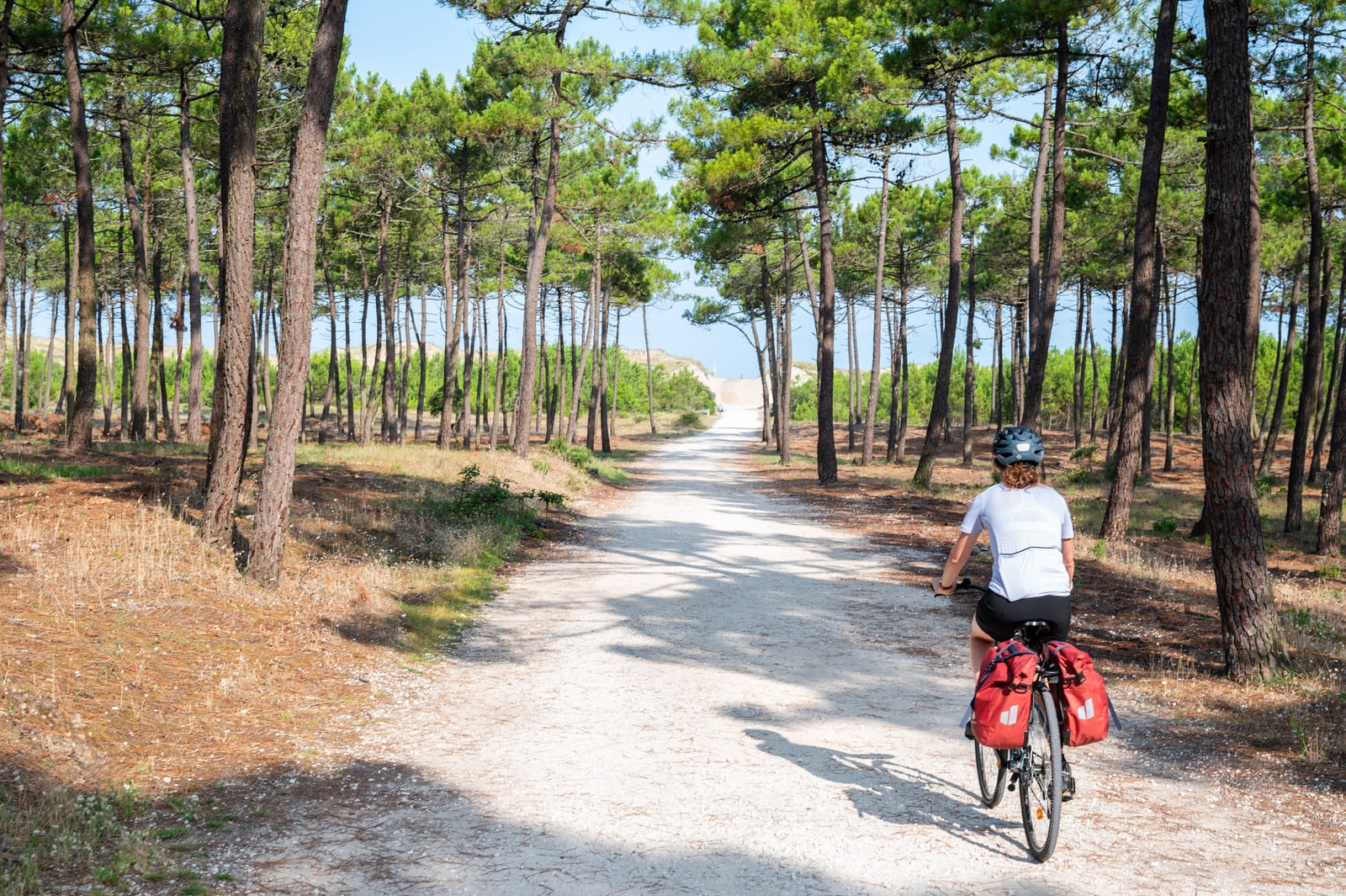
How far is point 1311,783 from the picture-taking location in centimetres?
503

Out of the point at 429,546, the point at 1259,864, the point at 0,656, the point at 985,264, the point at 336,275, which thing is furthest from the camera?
the point at 336,275

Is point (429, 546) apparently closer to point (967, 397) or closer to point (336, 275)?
point (967, 397)

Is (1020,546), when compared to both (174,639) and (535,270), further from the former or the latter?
(535,270)

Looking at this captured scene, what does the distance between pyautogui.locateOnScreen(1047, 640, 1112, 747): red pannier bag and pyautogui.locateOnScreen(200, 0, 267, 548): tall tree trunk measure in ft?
26.6

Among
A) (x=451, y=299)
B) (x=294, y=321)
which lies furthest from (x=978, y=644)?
(x=451, y=299)

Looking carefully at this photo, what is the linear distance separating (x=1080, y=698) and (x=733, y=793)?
1901 mm

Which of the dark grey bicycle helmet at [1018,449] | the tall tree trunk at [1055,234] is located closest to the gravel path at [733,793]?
the dark grey bicycle helmet at [1018,449]

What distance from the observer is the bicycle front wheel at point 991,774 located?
14.8ft

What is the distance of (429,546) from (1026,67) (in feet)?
61.1

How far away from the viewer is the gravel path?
3910 mm

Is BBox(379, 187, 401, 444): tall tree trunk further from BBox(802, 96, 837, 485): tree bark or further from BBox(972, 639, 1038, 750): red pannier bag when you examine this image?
BBox(972, 639, 1038, 750): red pannier bag

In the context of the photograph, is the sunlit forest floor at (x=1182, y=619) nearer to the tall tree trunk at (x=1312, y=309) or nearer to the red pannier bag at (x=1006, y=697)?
the tall tree trunk at (x=1312, y=309)

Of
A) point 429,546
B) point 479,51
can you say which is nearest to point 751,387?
point 479,51

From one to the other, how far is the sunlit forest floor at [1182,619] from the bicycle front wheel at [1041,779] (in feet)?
6.68
